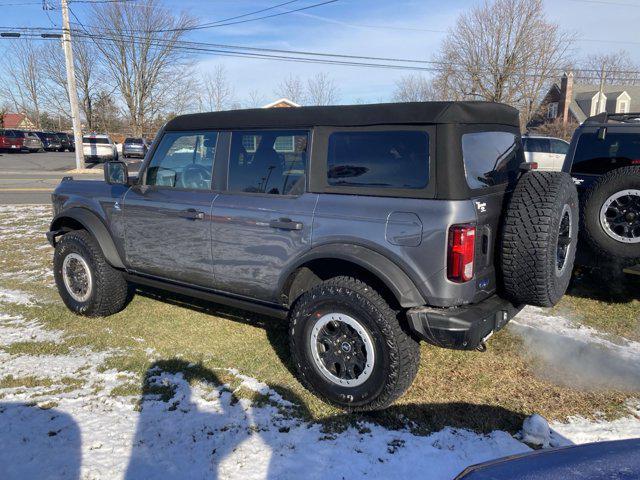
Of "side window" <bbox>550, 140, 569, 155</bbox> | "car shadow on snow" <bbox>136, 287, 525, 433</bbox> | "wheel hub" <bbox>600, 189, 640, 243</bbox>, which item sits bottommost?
"car shadow on snow" <bbox>136, 287, 525, 433</bbox>

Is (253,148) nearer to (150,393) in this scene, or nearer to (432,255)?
(432,255)

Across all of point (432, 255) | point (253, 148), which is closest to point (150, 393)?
point (253, 148)

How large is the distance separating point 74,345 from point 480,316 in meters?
3.48

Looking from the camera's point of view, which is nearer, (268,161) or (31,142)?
(268,161)

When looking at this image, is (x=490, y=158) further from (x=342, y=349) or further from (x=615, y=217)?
(x=615, y=217)

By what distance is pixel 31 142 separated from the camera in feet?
130

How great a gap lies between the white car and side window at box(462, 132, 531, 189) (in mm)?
16161

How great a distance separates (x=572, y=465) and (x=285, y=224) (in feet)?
7.46

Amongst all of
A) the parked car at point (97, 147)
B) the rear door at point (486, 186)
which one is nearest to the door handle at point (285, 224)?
the rear door at point (486, 186)

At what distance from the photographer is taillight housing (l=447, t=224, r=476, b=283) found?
113 inches

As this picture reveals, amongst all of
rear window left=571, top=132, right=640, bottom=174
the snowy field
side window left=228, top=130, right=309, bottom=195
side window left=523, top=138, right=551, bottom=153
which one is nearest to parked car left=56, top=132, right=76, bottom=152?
side window left=523, top=138, right=551, bottom=153

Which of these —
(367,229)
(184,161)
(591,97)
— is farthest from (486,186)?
(591,97)

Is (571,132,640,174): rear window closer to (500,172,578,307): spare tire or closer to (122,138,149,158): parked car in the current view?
(500,172,578,307): spare tire

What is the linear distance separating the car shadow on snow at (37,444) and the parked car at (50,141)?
150 ft
